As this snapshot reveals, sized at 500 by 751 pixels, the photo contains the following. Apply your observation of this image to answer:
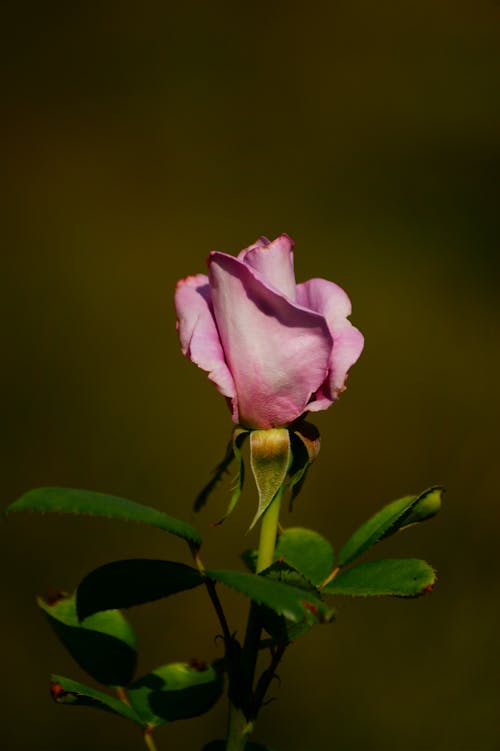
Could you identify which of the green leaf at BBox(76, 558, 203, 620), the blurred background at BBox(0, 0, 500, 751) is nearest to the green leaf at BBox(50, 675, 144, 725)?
the green leaf at BBox(76, 558, 203, 620)

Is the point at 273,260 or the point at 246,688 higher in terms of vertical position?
the point at 273,260

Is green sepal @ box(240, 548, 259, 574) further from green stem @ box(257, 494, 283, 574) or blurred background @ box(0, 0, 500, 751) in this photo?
blurred background @ box(0, 0, 500, 751)

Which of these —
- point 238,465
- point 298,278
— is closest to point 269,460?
point 238,465

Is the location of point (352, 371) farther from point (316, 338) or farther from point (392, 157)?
point (316, 338)

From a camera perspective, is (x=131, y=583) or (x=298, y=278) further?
(x=298, y=278)

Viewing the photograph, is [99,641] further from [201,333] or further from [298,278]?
[298,278]

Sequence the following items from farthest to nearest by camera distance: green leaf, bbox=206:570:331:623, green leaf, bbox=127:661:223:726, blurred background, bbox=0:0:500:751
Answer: blurred background, bbox=0:0:500:751 → green leaf, bbox=127:661:223:726 → green leaf, bbox=206:570:331:623

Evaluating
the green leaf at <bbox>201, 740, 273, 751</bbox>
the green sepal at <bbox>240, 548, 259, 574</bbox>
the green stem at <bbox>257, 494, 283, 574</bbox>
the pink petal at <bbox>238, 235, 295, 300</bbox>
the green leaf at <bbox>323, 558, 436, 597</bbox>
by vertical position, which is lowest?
the green leaf at <bbox>201, 740, 273, 751</bbox>
